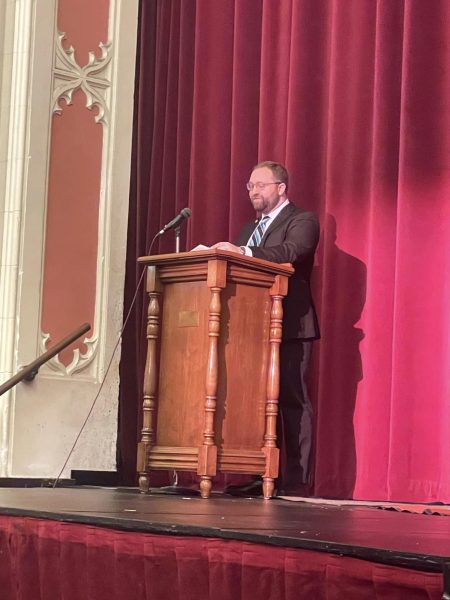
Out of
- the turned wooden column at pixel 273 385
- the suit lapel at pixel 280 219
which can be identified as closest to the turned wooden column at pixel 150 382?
the turned wooden column at pixel 273 385

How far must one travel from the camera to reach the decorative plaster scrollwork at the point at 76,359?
5.21 metres

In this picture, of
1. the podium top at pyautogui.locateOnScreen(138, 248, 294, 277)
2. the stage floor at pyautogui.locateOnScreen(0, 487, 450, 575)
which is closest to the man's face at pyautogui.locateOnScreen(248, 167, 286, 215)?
the podium top at pyautogui.locateOnScreen(138, 248, 294, 277)

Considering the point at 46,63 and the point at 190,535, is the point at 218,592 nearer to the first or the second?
the point at 190,535

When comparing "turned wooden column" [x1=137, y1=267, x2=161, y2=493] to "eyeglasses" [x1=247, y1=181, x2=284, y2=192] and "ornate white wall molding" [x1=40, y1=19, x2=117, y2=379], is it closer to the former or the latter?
"eyeglasses" [x1=247, y1=181, x2=284, y2=192]

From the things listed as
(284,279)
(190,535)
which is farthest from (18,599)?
(284,279)

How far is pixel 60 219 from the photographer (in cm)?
532

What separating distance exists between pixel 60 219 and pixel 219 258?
165 centimetres

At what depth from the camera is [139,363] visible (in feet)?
18.1

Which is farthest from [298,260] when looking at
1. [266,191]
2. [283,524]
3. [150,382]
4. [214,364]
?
[283,524]

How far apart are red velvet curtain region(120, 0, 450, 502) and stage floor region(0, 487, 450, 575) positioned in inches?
45.1

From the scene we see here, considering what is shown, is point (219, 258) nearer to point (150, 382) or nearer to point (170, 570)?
point (150, 382)

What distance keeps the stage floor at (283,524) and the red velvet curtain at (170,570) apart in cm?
2

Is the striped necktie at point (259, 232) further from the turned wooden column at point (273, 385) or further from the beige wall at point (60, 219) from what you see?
the beige wall at point (60, 219)

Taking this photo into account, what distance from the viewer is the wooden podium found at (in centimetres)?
393
